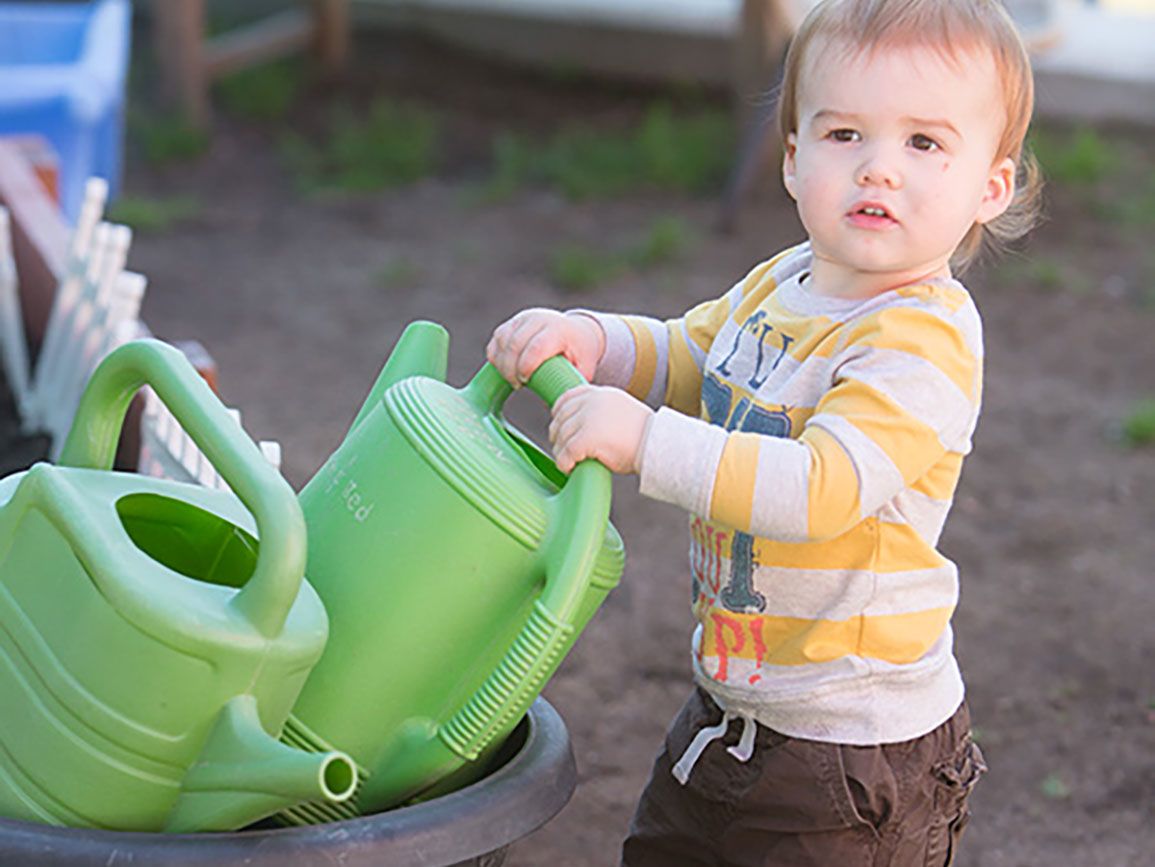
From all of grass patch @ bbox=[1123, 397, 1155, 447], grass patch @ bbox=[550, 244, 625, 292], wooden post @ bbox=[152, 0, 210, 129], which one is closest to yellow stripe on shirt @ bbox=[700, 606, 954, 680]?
grass patch @ bbox=[1123, 397, 1155, 447]

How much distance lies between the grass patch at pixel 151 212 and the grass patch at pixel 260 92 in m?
1.05

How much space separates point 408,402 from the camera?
1.43 m

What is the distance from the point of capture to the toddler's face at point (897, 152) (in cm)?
145

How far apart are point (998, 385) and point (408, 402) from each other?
2.95 meters

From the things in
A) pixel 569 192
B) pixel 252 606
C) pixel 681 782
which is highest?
pixel 252 606

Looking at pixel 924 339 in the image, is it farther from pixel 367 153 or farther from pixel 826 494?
pixel 367 153

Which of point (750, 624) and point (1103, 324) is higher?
point (750, 624)

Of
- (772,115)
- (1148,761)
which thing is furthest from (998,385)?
(1148,761)

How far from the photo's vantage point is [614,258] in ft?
16.2

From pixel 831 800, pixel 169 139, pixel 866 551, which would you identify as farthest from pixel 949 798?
pixel 169 139

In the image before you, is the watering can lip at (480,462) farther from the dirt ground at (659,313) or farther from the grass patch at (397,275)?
the grass patch at (397,275)

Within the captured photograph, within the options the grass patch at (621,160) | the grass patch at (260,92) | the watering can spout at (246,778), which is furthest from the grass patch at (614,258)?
the watering can spout at (246,778)

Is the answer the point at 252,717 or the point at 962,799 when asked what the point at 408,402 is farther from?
the point at 962,799

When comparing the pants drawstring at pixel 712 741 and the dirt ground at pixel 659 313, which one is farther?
the dirt ground at pixel 659 313
